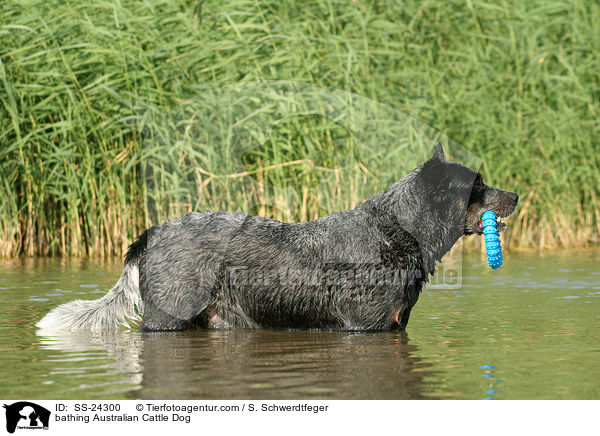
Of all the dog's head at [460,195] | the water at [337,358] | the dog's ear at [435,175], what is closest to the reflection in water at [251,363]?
the water at [337,358]

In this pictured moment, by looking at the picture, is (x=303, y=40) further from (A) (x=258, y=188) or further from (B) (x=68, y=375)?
(B) (x=68, y=375)

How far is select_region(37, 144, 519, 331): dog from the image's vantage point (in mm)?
6977

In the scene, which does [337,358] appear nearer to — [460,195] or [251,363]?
[251,363]

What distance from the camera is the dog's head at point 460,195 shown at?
705 cm

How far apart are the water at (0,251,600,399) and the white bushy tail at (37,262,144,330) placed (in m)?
0.16

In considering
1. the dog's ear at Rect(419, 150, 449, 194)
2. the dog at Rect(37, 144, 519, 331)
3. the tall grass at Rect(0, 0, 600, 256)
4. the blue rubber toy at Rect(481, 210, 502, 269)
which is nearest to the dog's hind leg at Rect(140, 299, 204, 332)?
the dog at Rect(37, 144, 519, 331)

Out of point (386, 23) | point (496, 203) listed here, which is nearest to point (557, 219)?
point (386, 23)

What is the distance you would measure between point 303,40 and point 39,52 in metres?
3.67

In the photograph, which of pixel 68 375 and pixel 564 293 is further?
pixel 564 293

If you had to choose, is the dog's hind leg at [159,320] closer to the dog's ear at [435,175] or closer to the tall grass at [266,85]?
the dog's ear at [435,175]

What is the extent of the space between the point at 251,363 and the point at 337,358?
58cm

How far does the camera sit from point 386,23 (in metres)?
13.6
